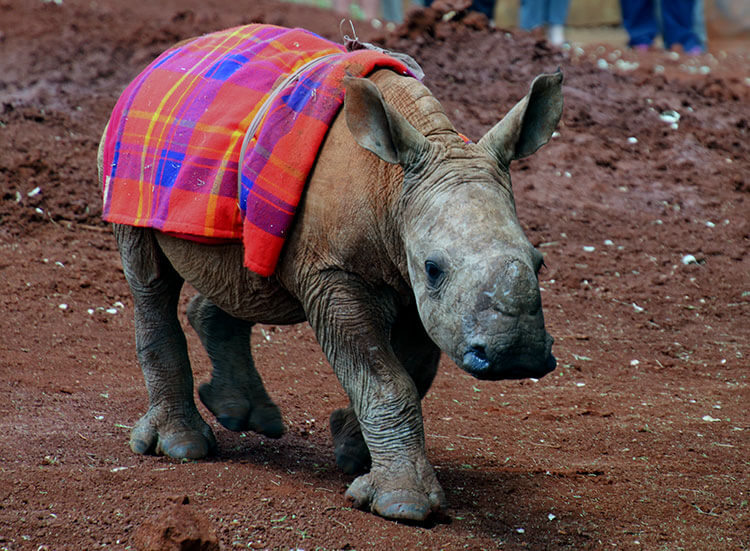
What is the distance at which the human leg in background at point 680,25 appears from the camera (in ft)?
49.7

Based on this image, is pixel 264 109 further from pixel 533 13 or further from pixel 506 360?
pixel 533 13

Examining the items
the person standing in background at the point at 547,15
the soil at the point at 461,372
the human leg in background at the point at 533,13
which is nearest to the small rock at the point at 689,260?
the soil at the point at 461,372

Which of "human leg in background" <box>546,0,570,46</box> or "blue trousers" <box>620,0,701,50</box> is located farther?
"blue trousers" <box>620,0,701,50</box>

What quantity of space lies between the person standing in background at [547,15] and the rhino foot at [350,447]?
10354 millimetres

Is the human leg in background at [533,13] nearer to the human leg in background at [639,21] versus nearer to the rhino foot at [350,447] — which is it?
the human leg in background at [639,21]

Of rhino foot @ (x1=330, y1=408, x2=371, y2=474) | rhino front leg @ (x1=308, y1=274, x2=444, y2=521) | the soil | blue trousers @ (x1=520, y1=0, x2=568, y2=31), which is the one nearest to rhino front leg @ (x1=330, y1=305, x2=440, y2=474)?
rhino foot @ (x1=330, y1=408, x2=371, y2=474)

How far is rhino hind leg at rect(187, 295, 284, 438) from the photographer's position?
5.10 m

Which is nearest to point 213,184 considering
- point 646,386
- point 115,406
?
point 115,406

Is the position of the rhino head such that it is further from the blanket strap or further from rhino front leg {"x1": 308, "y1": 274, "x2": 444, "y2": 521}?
the blanket strap

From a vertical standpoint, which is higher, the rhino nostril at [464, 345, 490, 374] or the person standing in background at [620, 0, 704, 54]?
the rhino nostril at [464, 345, 490, 374]

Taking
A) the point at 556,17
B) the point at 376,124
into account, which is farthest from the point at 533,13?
the point at 376,124

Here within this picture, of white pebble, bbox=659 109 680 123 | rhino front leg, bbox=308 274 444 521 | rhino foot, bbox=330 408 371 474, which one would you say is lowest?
white pebble, bbox=659 109 680 123

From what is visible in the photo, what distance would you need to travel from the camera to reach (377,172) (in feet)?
12.8

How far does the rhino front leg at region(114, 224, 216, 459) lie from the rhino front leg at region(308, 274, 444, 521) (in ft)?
3.47
